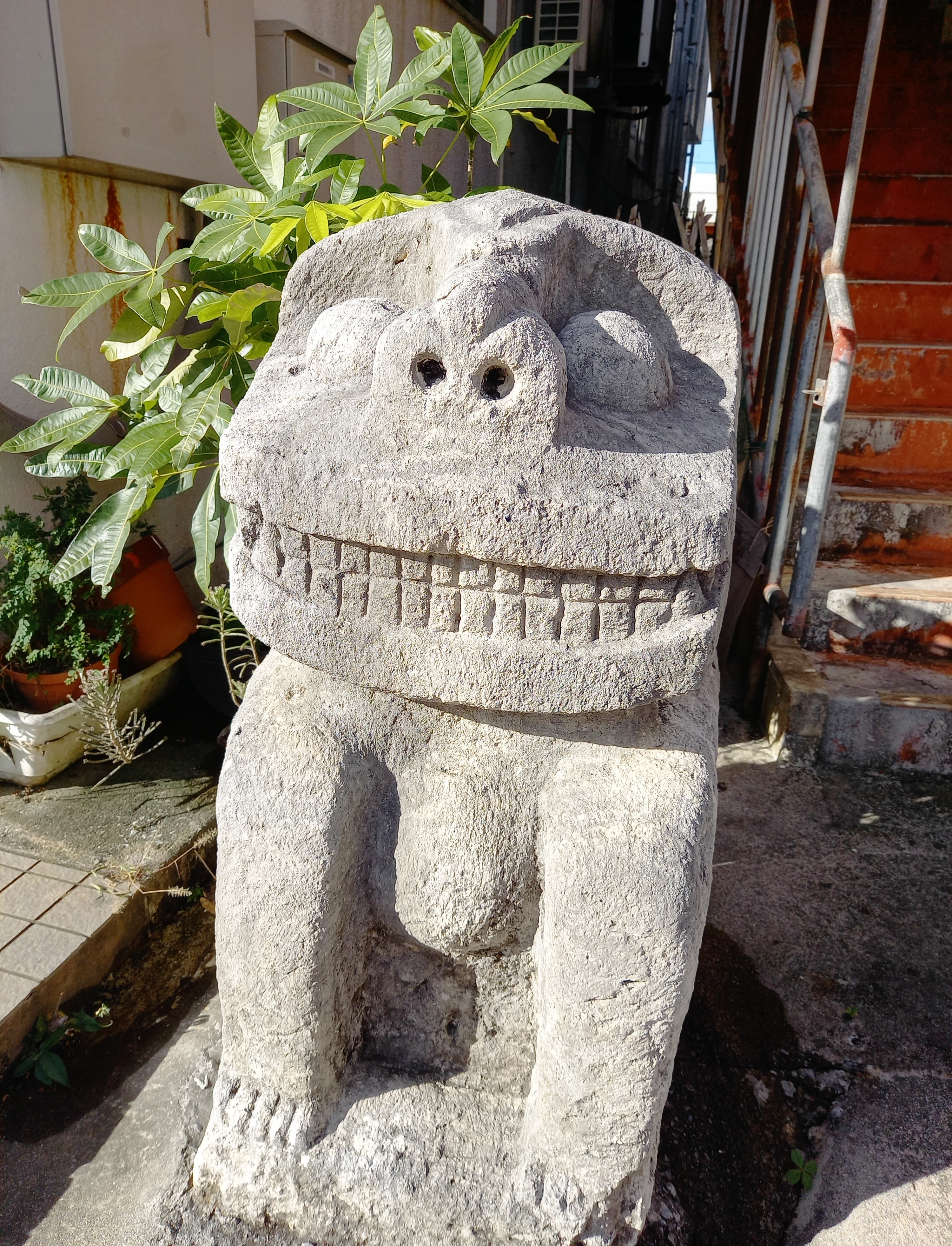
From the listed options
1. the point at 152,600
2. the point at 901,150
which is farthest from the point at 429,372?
the point at 901,150

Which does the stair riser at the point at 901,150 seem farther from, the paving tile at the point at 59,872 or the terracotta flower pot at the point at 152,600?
the paving tile at the point at 59,872

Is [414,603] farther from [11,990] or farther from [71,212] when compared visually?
[71,212]

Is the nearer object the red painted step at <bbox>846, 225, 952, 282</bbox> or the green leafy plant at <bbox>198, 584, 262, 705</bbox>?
the green leafy plant at <bbox>198, 584, 262, 705</bbox>

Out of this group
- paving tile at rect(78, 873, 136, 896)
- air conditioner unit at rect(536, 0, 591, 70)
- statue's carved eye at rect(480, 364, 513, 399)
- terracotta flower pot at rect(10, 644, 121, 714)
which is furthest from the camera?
air conditioner unit at rect(536, 0, 591, 70)

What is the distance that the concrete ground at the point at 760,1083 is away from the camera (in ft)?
4.89

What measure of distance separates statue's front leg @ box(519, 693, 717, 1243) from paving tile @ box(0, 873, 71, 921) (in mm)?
1322

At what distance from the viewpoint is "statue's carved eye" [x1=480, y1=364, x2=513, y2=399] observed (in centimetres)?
109

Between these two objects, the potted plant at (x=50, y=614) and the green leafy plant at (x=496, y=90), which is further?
the potted plant at (x=50, y=614)

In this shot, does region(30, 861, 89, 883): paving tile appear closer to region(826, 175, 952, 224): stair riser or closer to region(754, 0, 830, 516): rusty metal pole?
region(754, 0, 830, 516): rusty metal pole

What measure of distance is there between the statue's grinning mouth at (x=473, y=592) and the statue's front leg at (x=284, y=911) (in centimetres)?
20

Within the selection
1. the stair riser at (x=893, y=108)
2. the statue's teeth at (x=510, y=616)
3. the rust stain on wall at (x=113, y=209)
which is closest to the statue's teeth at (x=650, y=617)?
the statue's teeth at (x=510, y=616)

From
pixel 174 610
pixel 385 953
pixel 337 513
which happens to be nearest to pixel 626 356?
pixel 337 513

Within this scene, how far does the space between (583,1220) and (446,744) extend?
642 millimetres

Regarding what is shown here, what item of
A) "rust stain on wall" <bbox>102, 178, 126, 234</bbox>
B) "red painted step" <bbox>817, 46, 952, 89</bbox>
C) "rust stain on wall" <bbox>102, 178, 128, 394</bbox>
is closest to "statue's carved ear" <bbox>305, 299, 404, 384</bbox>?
"rust stain on wall" <bbox>102, 178, 128, 394</bbox>
